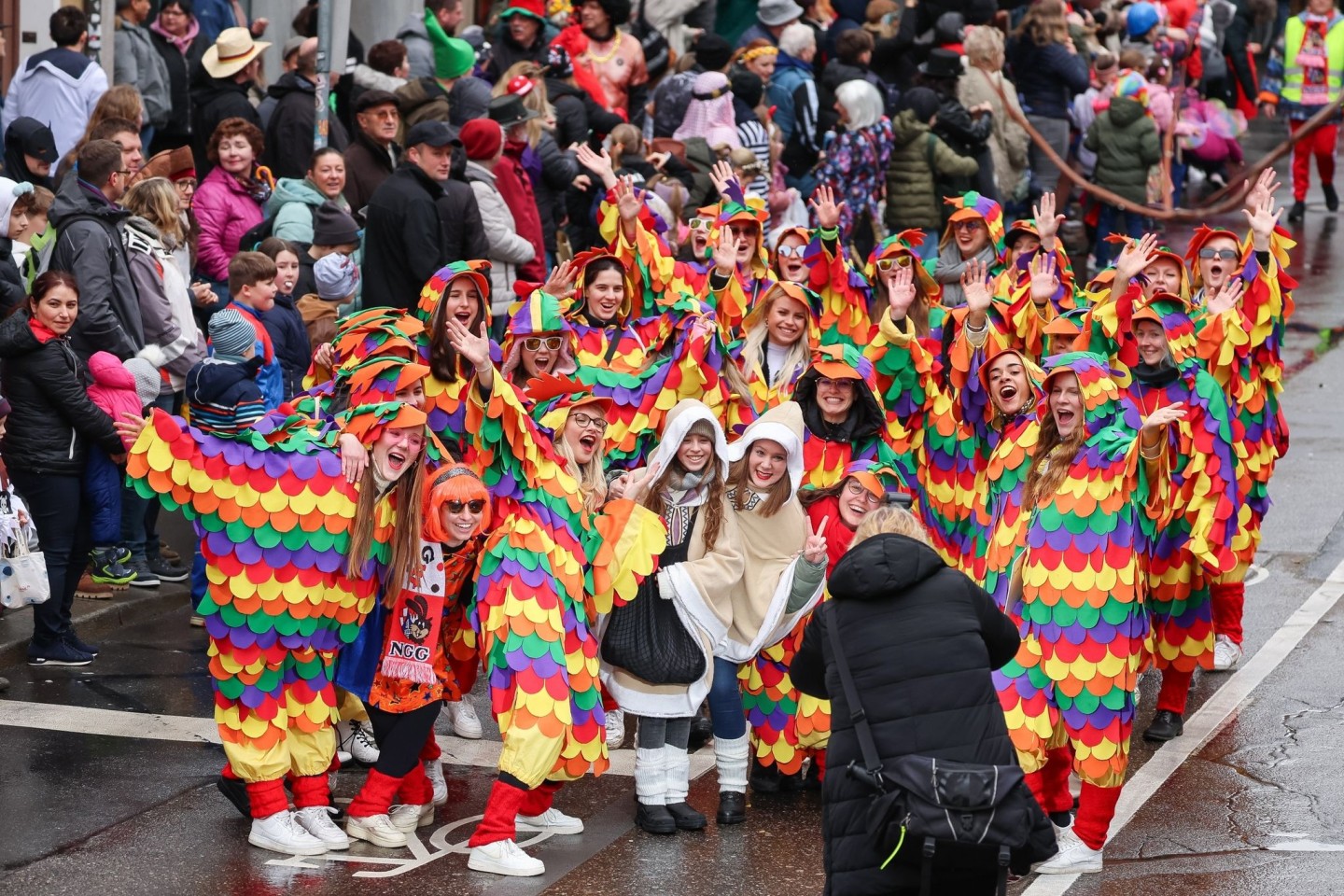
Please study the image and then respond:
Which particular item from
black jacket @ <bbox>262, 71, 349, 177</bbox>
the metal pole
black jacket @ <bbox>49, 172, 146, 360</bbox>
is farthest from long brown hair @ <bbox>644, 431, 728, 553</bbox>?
black jacket @ <bbox>262, 71, 349, 177</bbox>

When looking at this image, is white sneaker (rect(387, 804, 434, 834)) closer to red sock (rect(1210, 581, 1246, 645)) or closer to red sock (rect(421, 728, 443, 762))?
red sock (rect(421, 728, 443, 762))

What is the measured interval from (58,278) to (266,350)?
0.95m

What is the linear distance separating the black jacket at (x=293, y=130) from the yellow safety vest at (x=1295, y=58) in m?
13.2

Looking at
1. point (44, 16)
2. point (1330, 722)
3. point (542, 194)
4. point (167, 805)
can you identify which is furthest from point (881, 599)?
point (44, 16)

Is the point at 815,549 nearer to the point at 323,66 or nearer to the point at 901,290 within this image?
the point at 901,290

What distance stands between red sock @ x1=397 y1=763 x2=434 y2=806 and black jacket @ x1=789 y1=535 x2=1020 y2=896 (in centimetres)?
213

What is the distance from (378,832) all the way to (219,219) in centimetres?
502

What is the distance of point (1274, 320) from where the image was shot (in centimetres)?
960

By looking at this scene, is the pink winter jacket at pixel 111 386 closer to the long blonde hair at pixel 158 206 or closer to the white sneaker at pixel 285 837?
the long blonde hair at pixel 158 206

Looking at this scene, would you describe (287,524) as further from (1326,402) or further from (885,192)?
(1326,402)

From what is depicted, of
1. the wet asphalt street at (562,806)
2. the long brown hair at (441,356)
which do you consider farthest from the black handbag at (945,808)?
the long brown hair at (441,356)

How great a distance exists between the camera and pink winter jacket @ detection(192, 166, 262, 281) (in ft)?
36.4

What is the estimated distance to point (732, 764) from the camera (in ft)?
24.9

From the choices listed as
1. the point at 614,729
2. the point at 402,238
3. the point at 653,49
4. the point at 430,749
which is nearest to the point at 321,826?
the point at 430,749
